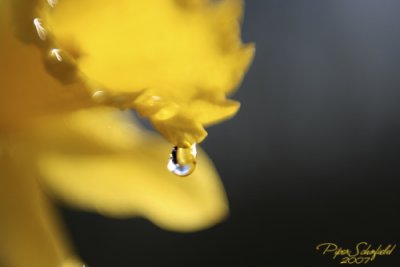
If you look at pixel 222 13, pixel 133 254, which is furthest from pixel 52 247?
pixel 133 254

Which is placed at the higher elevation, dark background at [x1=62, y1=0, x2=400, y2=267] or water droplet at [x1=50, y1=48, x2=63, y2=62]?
dark background at [x1=62, y1=0, x2=400, y2=267]

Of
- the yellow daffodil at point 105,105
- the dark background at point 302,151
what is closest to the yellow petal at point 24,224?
the yellow daffodil at point 105,105

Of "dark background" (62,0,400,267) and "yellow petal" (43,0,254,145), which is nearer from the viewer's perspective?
"yellow petal" (43,0,254,145)

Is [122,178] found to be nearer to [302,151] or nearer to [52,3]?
[52,3]

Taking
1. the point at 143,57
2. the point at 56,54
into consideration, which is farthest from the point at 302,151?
the point at 56,54

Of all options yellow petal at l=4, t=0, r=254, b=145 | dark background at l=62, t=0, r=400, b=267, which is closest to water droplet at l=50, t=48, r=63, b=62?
yellow petal at l=4, t=0, r=254, b=145

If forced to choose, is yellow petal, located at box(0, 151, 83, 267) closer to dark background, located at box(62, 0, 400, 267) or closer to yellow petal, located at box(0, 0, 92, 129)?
yellow petal, located at box(0, 0, 92, 129)

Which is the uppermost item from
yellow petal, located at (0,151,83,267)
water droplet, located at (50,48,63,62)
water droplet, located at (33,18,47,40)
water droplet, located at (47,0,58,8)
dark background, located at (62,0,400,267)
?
dark background, located at (62,0,400,267)

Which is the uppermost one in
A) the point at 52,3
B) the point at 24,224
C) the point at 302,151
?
the point at 302,151
